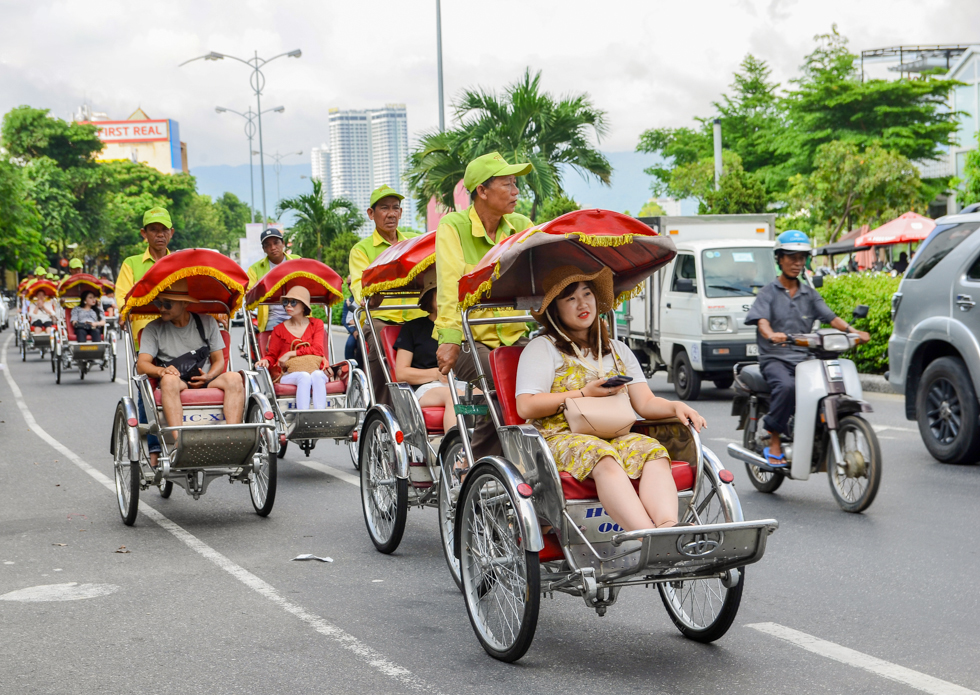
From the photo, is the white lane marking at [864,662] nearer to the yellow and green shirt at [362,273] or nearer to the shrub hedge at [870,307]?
the yellow and green shirt at [362,273]

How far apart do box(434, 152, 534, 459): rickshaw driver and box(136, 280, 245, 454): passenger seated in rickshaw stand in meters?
2.53

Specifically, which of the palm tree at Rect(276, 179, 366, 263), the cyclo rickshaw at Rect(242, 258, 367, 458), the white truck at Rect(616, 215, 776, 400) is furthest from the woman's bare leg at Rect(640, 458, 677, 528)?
the palm tree at Rect(276, 179, 366, 263)

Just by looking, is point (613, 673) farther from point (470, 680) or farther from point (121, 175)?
point (121, 175)

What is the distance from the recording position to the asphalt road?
14.8ft

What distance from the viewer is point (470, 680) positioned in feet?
14.7

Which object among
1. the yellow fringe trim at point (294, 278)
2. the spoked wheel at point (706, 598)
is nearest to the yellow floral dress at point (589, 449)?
the spoked wheel at point (706, 598)

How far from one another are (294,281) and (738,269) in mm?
6802

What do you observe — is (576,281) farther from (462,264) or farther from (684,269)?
(684,269)

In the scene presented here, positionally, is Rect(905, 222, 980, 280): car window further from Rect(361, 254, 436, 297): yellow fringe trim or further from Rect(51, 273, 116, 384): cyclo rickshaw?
Rect(51, 273, 116, 384): cyclo rickshaw

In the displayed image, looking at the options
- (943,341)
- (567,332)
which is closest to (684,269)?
(943,341)

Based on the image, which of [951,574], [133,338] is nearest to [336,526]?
[133,338]

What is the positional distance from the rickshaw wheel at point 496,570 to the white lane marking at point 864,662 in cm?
121

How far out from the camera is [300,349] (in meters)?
10.4

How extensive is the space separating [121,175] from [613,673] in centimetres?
10403
